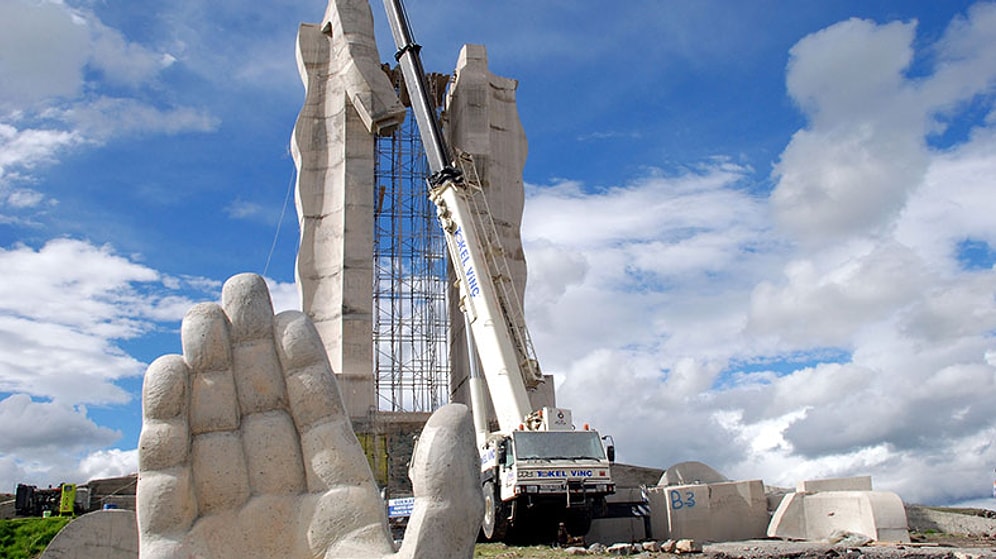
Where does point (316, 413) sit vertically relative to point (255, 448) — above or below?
above

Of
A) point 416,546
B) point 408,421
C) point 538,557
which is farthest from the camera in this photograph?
point 408,421

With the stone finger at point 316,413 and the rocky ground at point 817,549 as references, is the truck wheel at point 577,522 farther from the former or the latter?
the stone finger at point 316,413

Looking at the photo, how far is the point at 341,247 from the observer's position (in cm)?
2614

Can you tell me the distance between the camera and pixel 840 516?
14.3m

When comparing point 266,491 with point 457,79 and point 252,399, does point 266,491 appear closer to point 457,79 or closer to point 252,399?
point 252,399

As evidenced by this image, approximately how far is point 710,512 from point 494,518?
3.81 meters

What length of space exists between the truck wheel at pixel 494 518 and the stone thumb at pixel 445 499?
9.30m

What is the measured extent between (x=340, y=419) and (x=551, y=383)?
20511 millimetres

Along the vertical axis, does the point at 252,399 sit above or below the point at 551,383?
below

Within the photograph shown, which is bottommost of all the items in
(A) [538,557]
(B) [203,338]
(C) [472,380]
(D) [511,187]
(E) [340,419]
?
(A) [538,557]

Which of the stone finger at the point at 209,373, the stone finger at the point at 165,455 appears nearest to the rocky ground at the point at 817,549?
the stone finger at the point at 209,373

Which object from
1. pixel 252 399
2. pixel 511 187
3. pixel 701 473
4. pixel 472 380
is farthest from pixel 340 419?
pixel 511 187

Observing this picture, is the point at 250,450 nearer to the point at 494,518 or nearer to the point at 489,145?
the point at 494,518

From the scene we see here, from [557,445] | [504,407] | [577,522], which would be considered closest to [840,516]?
[577,522]
